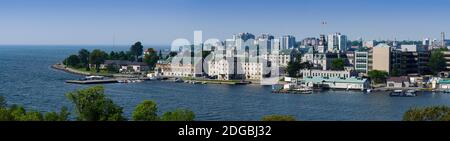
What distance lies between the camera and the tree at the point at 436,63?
1108cm

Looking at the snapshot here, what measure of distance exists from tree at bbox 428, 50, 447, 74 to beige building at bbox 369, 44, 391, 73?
3.90 ft

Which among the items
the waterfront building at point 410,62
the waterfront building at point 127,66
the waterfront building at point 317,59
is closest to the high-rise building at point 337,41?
the waterfront building at point 317,59

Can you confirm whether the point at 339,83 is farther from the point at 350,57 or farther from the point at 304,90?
the point at 350,57

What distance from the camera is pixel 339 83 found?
927 centimetres

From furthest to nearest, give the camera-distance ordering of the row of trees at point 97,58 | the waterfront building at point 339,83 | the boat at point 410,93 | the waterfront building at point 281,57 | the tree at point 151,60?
the row of trees at point 97,58 → the tree at point 151,60 → the waterfront building at point 281,57 → the waterfront building at point 339,83 → the boat at point 410,93

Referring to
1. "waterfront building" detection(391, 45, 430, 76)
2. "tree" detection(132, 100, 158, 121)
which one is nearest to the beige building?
"waterfront building" detection(391, 45, 430, 76)

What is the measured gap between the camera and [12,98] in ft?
22.1

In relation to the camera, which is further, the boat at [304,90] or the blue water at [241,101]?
the boat at [304,90]

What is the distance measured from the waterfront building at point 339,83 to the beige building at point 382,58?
4.00 ft

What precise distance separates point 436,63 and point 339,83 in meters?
2.74

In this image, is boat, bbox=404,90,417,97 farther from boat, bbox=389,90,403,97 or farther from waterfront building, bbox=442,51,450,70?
waterfront building, bbox=442,51,450,70

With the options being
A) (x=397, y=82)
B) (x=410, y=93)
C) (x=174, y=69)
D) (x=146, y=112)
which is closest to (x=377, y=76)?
(x=397, y=82)

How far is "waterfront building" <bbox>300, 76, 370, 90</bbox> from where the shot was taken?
9047mm

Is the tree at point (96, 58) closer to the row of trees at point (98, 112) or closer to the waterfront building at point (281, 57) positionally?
the waterfront building at point (281, 57)
